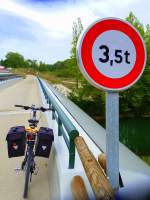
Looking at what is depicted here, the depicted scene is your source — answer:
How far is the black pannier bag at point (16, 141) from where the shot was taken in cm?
577

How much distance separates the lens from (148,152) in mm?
29328

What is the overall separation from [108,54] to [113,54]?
4 cm

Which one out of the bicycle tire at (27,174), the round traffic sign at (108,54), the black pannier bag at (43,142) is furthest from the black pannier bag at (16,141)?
the round traffic sign at (108,54)

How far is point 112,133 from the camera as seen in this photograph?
9.90 feet

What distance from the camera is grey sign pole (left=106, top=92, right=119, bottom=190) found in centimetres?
300

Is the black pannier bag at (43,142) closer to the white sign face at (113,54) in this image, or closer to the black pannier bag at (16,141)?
the black pannier bag at (16,141)

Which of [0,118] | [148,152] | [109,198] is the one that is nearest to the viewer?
[109,198]

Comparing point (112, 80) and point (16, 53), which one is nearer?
point (112, 80)

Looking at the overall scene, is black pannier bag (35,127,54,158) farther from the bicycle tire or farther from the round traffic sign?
the round traffic sign

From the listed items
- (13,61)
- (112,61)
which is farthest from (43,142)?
(13,61)

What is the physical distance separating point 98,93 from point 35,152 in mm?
40814

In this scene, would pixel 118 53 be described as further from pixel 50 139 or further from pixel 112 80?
pixel 50 139

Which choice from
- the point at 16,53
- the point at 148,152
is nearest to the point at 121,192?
the point at 148,152

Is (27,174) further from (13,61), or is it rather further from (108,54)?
(13,61)
